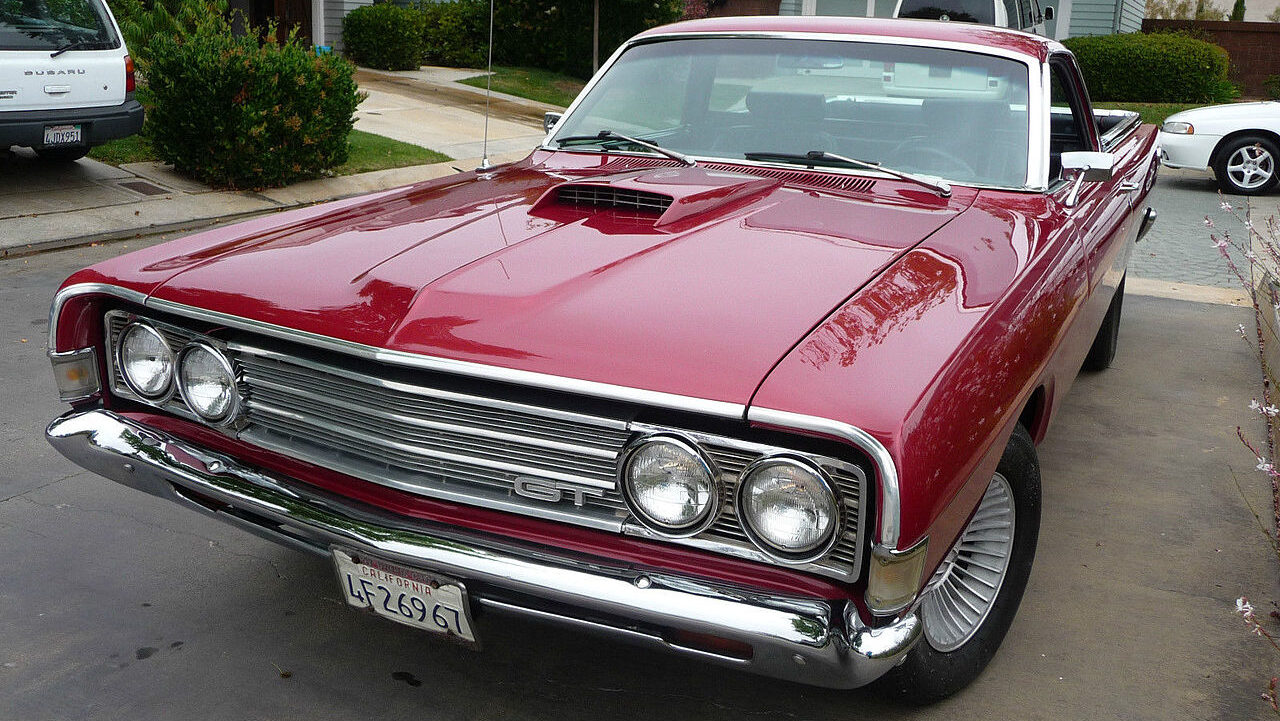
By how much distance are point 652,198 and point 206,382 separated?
1248mm

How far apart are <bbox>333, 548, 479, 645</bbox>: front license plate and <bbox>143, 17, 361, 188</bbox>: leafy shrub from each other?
794 cm

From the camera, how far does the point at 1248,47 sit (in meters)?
23.6

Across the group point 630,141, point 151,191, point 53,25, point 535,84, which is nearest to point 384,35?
point 535,84

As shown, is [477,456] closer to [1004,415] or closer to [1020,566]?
[1004,415]

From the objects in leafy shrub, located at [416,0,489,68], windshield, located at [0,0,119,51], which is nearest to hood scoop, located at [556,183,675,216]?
windshield, located at [0,0,119,51]

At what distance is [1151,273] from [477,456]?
7187 millimetres

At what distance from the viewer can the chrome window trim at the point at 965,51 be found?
11.3 ft

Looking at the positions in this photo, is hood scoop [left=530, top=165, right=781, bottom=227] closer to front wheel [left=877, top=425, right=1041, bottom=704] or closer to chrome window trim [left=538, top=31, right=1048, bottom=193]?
chrome window trim [left=538, top=31, right=1048, bottom=193]

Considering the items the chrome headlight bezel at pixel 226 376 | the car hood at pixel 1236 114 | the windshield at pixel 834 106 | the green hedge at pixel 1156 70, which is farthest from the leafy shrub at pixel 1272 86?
the chrome headlight bezel at pixel 226 376

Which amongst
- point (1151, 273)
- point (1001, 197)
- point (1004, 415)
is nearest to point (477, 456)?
point (1004, 415)

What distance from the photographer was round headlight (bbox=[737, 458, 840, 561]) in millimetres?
2092

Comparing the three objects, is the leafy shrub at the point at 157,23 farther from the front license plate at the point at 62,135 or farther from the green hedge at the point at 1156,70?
the green hedge at the point at 1156,70

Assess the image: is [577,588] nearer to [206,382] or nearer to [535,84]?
[206,382]

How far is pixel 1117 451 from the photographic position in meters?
4.67
